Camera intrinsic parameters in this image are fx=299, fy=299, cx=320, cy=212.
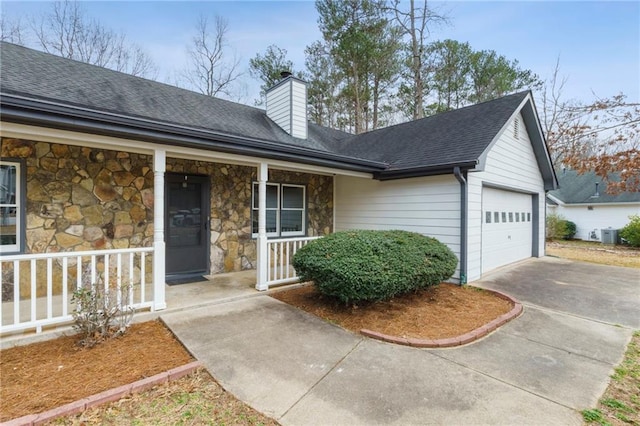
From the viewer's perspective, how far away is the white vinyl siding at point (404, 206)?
623cm

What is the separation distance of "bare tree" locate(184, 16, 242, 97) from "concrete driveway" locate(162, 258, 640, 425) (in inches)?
545

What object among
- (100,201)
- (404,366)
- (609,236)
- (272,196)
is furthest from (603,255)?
(100,201)

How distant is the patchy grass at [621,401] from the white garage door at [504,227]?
4.01 meters

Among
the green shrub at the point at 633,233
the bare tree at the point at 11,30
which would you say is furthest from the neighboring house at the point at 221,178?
the bare tree at the point at 11,30

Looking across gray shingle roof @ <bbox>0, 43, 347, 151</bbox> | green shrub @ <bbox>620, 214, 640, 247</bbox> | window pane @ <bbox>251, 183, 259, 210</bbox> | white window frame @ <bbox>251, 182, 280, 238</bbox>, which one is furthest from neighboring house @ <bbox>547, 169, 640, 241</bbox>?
gray shingle roof @ <bbox>0, 43, 347, 151</bbox>

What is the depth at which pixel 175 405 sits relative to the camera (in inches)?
93.0

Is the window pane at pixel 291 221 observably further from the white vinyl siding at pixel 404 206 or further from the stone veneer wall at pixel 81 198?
the stone veneer wall at pixel 81 198

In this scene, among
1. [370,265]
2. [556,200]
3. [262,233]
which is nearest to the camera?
[370,265]

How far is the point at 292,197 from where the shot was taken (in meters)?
8.00

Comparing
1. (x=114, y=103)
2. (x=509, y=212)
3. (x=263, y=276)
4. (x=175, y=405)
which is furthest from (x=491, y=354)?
(x=114, y=103)

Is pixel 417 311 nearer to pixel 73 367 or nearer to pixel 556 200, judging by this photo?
pixel 73 367

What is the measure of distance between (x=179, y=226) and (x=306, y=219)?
130 inches

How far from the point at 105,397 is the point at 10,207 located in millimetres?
3962

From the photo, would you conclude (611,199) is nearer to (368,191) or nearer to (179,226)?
(368,191)
